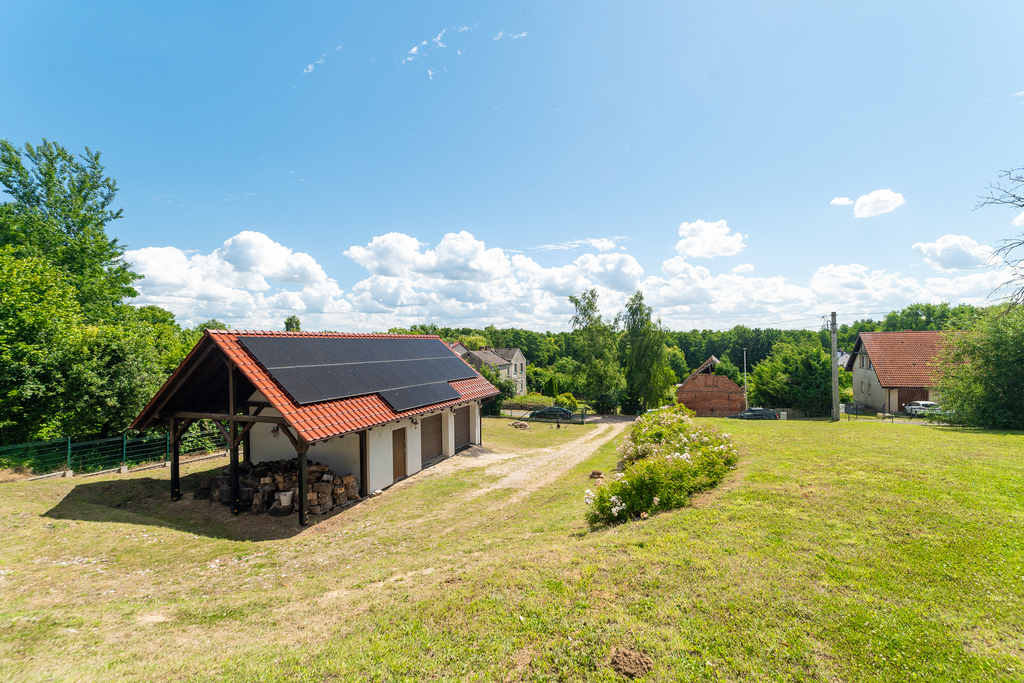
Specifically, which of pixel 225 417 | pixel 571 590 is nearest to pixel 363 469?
pixel 225 417

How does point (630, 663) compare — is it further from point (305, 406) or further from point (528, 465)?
→ point (528, 465)

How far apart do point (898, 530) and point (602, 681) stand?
18.3 feet

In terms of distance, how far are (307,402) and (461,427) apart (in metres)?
10.6

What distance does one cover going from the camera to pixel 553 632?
473 centimetres

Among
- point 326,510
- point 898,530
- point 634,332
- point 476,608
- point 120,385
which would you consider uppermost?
point 634,332

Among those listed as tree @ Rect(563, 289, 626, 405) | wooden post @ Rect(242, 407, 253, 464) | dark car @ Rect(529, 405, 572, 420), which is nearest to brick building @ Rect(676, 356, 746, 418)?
tree @ Rect(563, 289, 626, 405)

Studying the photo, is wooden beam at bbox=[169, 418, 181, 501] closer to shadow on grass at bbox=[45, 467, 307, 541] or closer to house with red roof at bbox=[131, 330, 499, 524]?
house with red roof at bbox=[131, 330, 499, 524]

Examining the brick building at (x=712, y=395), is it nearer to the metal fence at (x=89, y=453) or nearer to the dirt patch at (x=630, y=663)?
the dirt patch at (x=630, y=663)

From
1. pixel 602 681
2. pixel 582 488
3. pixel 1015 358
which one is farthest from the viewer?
pixel 1015 358

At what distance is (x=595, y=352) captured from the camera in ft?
128

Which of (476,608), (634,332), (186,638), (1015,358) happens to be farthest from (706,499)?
(634,332)

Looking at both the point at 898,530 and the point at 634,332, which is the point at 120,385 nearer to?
the point at 898,530

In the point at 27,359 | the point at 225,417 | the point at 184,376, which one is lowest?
the point at 225,417

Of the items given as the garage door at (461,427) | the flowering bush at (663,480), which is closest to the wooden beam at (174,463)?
the garage door at (461,427)
